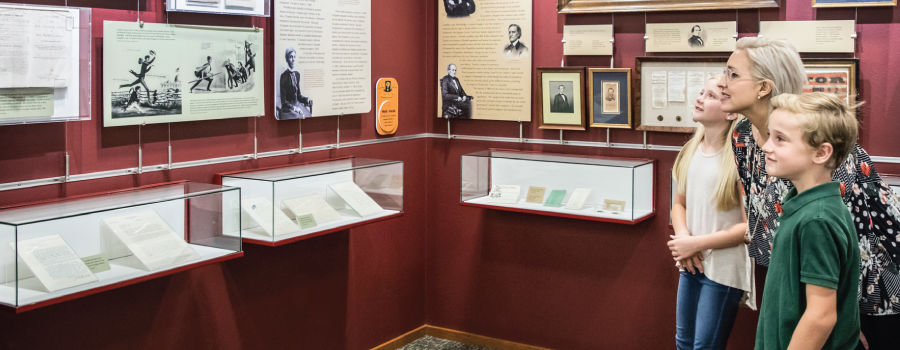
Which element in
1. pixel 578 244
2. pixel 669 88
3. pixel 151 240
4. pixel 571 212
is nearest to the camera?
pixel 151 240

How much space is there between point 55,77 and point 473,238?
2643 mm

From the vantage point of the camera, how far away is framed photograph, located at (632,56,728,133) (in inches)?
153

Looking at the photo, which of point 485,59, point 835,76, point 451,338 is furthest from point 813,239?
point 451,338

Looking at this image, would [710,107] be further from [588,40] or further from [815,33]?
[588,40]

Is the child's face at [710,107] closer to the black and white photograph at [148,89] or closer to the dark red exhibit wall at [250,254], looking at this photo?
the dark red exhibit wall at [250,254]

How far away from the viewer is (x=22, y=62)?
2.62m

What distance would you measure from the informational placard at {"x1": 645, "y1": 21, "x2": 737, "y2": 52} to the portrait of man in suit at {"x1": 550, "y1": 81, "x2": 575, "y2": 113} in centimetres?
50

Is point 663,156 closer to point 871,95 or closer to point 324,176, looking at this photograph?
point 871,95

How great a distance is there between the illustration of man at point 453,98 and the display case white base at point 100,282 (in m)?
1.89

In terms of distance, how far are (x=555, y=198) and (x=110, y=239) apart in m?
2.26

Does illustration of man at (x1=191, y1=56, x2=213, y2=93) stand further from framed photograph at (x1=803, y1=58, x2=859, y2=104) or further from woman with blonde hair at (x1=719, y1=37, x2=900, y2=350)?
framed photograph at (x1=803, y1=58, x2=859, y2=104)

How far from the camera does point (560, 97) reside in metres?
4.30

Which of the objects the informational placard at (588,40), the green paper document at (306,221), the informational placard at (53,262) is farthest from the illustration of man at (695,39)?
the informational placard at (53,262)

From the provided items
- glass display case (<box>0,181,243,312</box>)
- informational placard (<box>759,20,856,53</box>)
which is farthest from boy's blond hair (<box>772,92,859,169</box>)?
glass display case (<box>0,181,243,312</box>)
